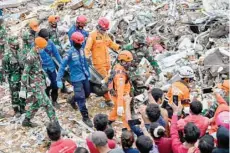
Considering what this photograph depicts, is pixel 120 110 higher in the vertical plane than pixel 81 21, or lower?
lower

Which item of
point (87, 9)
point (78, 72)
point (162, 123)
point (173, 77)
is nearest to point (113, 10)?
point (87, 9)

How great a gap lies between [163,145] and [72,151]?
1.19 m

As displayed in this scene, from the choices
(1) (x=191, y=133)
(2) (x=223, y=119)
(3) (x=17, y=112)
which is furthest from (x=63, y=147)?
(3) (x=17, y=112)

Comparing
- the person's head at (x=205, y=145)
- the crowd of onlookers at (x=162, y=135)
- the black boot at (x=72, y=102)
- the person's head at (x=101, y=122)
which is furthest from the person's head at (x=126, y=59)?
the person's head at (x=205, y=145)

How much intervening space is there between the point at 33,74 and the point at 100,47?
1.67m

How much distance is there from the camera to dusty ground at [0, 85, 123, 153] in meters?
9.09

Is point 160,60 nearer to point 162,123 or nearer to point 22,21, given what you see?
point 162,123

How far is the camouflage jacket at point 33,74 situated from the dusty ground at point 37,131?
41.1 inches

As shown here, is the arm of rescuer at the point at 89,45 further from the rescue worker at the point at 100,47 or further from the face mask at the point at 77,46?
the face mask at the point at 77,46

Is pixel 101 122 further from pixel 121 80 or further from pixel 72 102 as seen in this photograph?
pixel 72 102

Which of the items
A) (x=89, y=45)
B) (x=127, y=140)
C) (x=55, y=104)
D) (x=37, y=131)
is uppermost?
(x=89, y=45)

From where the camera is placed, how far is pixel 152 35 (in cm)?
1301

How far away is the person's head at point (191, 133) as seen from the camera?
599 centimetres

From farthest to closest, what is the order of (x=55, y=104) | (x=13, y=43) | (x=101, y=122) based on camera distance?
(x=55, y=104)
(x=13, y=43)
(x=101, y=122)
